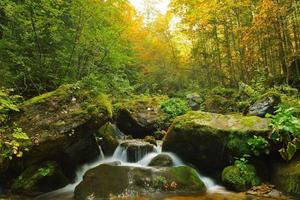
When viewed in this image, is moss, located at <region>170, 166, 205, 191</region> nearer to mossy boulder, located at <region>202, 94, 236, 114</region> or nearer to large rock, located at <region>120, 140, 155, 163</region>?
large rock, located at <region>120, 140, 155, 163</region>

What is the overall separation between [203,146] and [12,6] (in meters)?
6.92

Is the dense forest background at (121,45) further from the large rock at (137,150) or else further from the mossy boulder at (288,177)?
the mossy boulder at (288,177)

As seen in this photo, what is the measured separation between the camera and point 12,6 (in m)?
8.80

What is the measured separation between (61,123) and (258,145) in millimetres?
5052

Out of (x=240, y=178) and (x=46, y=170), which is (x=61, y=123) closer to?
(x=46, y=170)

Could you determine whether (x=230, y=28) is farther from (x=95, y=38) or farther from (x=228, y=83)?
(x=95, y=38)

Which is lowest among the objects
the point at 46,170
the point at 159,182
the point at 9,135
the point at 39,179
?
the point at 159,182

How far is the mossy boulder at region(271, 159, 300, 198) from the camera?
6466 mm

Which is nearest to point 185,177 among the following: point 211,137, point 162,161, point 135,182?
point 162,161

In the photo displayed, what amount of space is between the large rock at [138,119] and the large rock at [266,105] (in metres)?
3.83

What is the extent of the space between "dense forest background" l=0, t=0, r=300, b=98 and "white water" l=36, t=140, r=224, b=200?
2330 mm

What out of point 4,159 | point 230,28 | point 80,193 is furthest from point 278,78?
point 4,159

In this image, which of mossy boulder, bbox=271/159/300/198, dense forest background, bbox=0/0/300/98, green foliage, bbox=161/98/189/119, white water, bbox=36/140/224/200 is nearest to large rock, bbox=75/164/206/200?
white water, bbox=36/140/224/200

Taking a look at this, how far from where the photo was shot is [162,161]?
8.42 metres
